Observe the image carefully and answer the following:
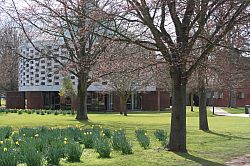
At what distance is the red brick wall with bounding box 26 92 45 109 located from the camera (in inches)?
2137

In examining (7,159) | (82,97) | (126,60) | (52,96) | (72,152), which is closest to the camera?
(7,159)

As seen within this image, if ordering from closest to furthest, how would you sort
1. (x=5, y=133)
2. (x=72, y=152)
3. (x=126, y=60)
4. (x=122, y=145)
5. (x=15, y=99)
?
(x=72, y=152)
(x=122, y=145)
(x=126, y=60)
(x=5, y=133)
(x=15, y=99)

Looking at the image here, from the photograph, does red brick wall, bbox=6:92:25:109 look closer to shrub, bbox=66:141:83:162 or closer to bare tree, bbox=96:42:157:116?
bare tree, bbox=96:42:157:116

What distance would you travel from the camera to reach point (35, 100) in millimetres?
54562

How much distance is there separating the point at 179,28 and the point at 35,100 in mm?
45391

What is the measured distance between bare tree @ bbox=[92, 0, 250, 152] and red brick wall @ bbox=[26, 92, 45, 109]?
43.4 meters

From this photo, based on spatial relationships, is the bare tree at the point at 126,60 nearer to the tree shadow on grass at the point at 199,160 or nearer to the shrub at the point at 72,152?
the tree shadow on grass at the point at 199,160

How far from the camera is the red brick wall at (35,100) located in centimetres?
5428

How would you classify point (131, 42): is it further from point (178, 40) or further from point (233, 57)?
point (233, 57)

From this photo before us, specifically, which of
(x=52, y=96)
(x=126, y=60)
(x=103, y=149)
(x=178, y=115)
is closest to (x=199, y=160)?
(x=178, y=115)

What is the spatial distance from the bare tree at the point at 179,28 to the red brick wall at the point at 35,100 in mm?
43363

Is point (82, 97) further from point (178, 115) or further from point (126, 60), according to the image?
point (178, 115)

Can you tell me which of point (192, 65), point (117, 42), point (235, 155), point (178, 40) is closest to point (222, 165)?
point (235, 155)

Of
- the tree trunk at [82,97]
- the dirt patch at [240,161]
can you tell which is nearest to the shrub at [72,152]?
the dirt patch at [240,161]
